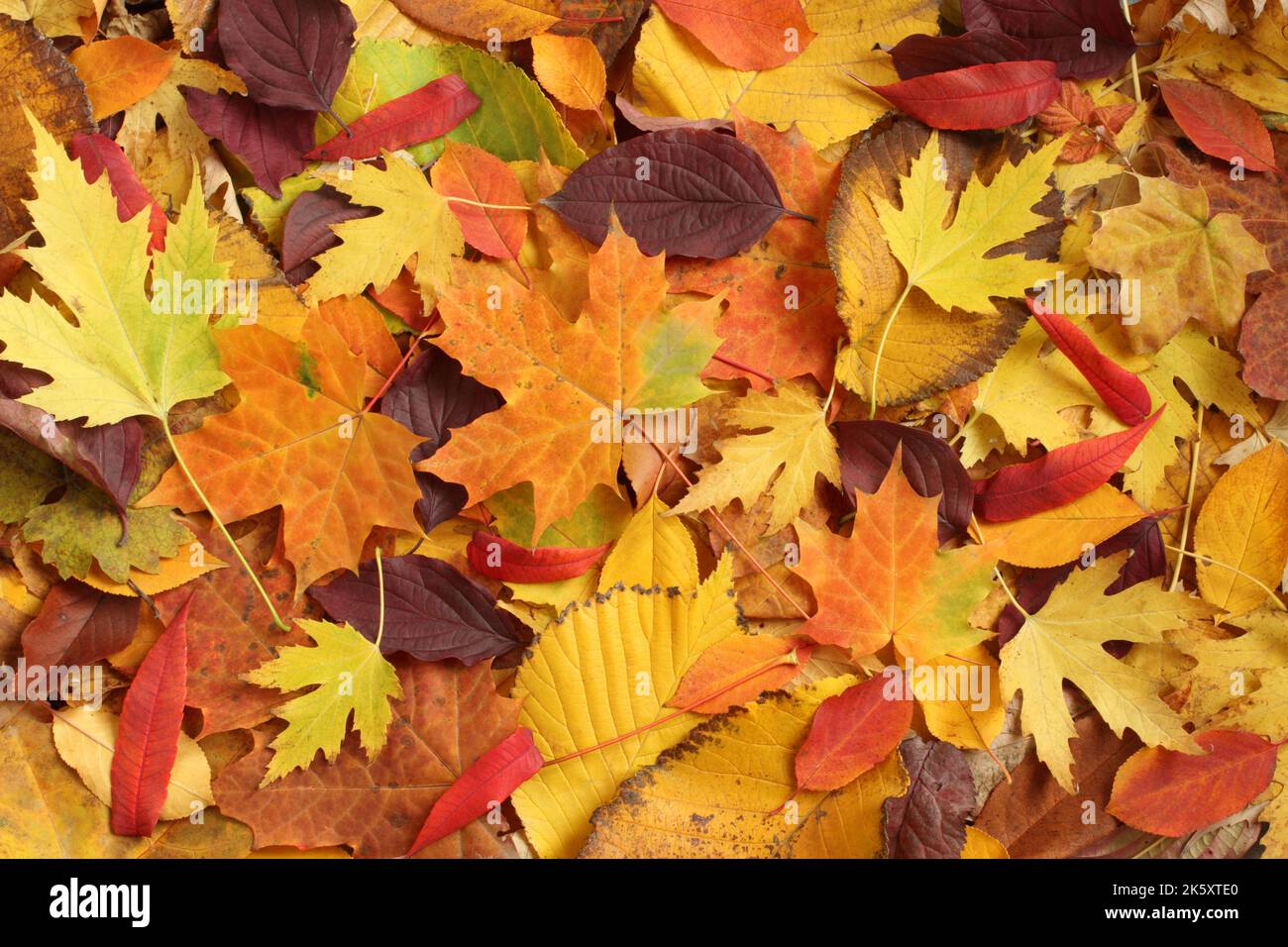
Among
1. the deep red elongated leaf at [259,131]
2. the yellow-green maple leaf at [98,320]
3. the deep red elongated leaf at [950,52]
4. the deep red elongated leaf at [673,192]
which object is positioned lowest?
the yellow-green maple leaf at [98,320]

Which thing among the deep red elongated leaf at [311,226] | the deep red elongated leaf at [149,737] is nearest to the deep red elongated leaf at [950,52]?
the deep red elongated leaf at [311,226]

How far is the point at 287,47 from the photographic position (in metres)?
1.04

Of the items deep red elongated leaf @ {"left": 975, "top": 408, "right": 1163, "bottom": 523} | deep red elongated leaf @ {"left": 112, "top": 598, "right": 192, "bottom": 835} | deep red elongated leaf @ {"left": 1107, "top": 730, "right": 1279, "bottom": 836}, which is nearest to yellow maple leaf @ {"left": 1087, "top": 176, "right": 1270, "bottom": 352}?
deep red elongated leaf @ {"left": 975, "top": 408, "right": 1163, "bottom": 523}

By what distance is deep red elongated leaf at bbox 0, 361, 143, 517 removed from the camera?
974mm

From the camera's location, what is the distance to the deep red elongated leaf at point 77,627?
1008mm

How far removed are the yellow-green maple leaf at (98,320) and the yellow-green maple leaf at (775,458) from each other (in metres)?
0.52

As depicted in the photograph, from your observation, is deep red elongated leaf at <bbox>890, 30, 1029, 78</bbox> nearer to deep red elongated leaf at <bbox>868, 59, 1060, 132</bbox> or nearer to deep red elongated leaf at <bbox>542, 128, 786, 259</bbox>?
deep red elongated leaf at <bbox>868, 59, 1060, 132</bbox>

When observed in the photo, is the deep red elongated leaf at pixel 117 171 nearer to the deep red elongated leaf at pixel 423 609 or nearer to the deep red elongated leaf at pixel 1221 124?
the deep red elongated leaf at pixel 423 609

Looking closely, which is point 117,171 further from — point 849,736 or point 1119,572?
point 1119,572

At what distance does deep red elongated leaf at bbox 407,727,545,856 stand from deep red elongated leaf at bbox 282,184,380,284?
0.55 meters

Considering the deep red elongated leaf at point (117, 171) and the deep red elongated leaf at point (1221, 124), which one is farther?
the deep red elongated leaf at point (1221, 124)

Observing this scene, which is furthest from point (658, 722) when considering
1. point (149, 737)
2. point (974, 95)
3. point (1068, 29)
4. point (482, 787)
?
point (1068, 29)

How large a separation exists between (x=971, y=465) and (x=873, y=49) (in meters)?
0.48

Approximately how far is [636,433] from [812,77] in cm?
45
